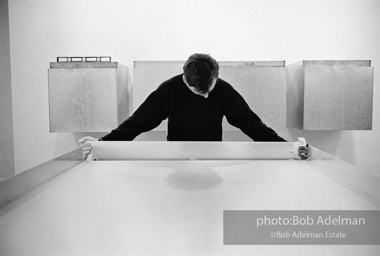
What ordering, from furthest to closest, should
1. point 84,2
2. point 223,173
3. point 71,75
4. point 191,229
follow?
1. point 84,2
2. point 71,75
3. point 223,173
4. point 191,229

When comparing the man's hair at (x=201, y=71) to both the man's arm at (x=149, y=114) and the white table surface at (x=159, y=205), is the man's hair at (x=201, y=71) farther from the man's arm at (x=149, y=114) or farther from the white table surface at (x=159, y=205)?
the white table surface at (x=159, y=205)

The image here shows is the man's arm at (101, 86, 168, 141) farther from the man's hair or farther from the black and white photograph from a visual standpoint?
the man's hair

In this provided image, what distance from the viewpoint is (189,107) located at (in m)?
1.80

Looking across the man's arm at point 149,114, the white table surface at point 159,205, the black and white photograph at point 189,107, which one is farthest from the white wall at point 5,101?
the white table surface at point 159,205

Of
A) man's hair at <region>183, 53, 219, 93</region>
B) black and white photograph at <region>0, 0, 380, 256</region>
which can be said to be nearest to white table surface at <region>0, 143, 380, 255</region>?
black and white photograph at <region>0, 0, 380, 256</region>

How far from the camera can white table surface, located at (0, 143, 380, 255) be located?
0.57 meters

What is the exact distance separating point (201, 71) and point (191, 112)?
1.21ft

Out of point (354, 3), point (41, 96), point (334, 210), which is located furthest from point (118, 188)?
point (354, 3)

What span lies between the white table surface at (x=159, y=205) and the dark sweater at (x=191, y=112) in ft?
2.10

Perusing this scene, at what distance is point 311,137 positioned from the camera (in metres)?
2.79

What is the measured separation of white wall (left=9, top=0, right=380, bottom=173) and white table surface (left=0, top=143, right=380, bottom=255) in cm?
169

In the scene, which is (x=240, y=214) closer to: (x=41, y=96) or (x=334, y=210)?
(x=334, y=210)

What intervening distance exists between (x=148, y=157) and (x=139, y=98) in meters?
1.24

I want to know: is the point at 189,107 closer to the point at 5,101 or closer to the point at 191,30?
the point at 191,30
